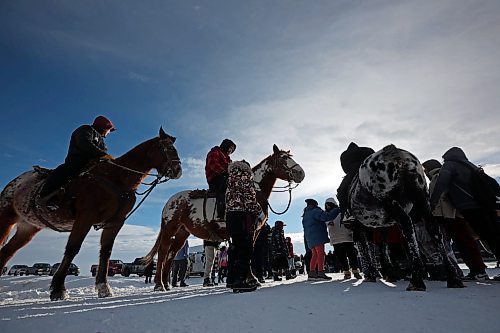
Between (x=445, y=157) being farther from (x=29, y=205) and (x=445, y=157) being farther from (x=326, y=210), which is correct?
(x=29, y=205)

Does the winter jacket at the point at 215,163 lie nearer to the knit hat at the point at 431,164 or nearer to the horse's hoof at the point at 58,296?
the horse's hoof at the point at 58,296

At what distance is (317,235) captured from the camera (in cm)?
852

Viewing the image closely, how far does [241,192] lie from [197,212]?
3573mm

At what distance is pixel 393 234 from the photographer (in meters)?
6.64

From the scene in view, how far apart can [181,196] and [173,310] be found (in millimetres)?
5831

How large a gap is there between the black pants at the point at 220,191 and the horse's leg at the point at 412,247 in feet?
13.4

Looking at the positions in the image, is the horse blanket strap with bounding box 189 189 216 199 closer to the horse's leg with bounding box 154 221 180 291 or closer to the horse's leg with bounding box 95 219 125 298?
the horse's leg with bounding box 154 221 180 291

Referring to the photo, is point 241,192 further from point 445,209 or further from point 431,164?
point 431,164

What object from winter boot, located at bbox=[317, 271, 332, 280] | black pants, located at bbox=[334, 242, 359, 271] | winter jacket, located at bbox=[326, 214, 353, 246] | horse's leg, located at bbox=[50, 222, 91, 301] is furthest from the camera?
black pants, located at bbox=[334, 242, 359, 271]

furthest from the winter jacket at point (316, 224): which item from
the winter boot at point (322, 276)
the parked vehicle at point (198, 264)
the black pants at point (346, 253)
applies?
the parked vehicle at point (198, 264)

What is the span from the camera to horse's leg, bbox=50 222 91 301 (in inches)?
193

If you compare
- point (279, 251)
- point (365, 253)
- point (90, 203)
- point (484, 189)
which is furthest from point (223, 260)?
point (484, 189)

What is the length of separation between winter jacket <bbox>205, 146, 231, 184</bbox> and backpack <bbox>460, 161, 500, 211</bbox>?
5095 millimetres

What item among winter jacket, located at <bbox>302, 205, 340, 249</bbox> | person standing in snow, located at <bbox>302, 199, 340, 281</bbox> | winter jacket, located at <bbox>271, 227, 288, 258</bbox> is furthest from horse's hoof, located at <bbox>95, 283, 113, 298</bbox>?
winter jacket, located at <bbox>271, 227, 288, 258</bbox>
